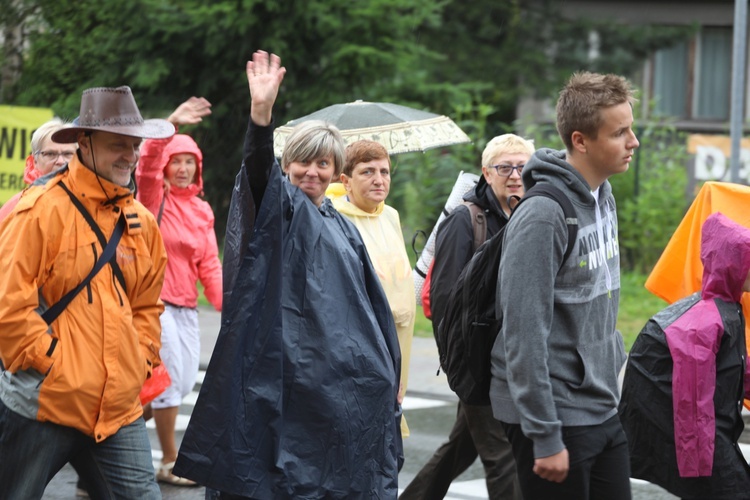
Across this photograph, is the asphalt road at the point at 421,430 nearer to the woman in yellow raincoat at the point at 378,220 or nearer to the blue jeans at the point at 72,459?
the woman in yellow raincoat at the point at 378,220

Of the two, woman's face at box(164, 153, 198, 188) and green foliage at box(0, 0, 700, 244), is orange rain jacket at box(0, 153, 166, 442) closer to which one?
woman's face at box(164, 153, 198, 188)

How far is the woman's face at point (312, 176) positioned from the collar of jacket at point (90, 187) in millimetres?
602

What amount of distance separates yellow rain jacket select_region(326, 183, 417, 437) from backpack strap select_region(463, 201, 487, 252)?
0.48m

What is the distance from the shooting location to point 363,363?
4.06m

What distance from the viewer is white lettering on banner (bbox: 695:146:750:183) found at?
16.0 m

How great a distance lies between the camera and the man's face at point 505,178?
18.4 feet

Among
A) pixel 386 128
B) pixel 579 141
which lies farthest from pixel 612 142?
→ pixel 386 128

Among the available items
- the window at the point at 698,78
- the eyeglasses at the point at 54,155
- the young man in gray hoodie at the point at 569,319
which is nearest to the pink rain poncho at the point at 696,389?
the young man in gray hoodie at the point at 569,319

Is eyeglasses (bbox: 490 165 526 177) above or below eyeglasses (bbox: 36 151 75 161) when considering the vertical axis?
below

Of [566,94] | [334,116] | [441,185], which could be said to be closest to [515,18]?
[441,185]

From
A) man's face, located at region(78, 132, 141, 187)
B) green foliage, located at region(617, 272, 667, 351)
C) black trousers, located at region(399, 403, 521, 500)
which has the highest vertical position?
man's face, located at region(78, 132, 141, 187)

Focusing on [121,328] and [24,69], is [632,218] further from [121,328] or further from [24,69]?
[121,328]

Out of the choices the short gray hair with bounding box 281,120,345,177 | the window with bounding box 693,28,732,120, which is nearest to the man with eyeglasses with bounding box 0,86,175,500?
the short gray hair with bounding box 281,120,345,177

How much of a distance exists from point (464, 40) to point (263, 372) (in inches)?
781
